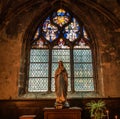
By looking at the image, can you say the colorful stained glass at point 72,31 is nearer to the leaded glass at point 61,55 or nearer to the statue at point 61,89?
the leaded glass at point 61,55

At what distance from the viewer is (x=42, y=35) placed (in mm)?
10562

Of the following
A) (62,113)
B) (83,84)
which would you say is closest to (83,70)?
(83,84)

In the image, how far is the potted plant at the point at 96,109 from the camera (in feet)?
25.9

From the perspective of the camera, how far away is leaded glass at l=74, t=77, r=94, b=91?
980 centimetres

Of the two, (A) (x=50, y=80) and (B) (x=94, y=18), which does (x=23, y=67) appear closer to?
(A) (x=50, y=80)

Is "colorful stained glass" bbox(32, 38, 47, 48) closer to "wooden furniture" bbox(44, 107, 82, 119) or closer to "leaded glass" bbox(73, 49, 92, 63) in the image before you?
"leaded glass" bbox(73, 49, 92, 63)

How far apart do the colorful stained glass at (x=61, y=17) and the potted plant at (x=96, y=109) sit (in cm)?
366

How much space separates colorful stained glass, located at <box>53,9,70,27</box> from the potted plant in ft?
12.0

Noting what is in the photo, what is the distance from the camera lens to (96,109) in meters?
8.29

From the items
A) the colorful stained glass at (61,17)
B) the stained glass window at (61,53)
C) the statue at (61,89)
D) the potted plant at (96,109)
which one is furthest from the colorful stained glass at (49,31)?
the potted plant at (96,109)

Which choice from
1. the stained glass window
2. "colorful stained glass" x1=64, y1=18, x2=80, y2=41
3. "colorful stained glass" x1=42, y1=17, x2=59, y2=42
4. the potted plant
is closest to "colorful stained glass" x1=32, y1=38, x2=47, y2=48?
the stained glass window

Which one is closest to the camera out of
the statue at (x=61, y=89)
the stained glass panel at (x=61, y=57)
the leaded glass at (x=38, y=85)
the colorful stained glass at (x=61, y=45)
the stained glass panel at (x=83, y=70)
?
the statue at (x=61, y=89)

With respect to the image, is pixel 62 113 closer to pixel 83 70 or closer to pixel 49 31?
pixel 83 70

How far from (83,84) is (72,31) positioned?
2301 millimetres
